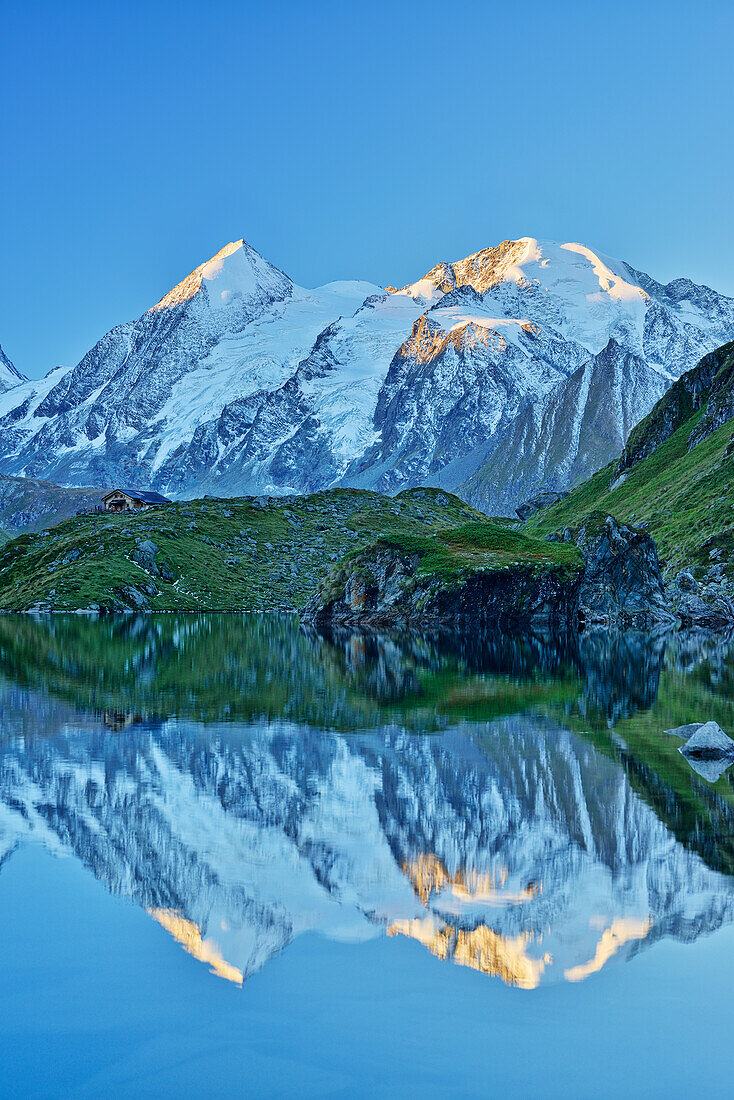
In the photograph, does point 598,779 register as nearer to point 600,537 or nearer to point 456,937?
point 456,937

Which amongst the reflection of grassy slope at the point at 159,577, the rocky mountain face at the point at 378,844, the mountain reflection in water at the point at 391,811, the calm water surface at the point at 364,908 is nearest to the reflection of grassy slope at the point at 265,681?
the mountain reflection in water at the point at 391,811

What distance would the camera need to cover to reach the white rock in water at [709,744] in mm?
37656

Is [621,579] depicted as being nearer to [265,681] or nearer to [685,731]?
[265,681]

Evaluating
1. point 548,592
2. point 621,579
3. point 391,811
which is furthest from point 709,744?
point 621,579

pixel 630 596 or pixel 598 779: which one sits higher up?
pixel 630 596

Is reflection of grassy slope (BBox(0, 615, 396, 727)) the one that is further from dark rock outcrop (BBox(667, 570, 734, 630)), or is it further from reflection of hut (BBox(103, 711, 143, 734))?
dark rock outcrop (BBox(667, 570, 734, 630))

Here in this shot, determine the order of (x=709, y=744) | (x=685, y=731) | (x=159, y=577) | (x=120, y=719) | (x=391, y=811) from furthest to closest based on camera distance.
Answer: (x=159, y=577) → (x=120, y=719) → (x=685, y=731) → (x=709, y=744) → (x=391, y=811)

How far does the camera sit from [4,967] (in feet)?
64.5

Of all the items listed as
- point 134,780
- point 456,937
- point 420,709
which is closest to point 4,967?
point 456,937

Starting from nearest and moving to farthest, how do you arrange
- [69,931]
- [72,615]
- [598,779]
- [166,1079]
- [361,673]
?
[166,1079], [69,931], [598,779], [361,673], [72,615]

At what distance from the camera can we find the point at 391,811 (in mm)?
30172

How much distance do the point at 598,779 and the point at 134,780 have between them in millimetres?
15327

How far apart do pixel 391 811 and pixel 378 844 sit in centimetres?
337

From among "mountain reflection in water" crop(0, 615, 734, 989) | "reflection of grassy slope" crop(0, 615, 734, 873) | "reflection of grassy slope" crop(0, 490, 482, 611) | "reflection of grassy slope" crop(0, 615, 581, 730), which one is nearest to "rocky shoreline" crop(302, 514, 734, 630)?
"reflection of grassy slope" crop(0, 615, 581, 730)
